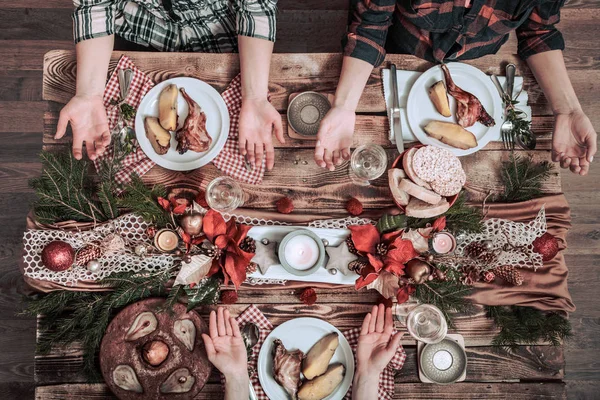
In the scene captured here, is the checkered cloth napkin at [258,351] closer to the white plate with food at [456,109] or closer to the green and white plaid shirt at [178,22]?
the white plate with food at [456,109]

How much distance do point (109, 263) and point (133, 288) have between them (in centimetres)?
11

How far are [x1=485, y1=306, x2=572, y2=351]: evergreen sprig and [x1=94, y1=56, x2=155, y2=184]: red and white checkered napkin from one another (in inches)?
48.1

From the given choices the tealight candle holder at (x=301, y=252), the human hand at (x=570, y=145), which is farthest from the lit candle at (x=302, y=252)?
the human hand at (x=570, y=145)

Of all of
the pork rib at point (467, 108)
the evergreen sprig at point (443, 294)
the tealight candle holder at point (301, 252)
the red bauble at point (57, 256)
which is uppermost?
the pork rib at point (467, 108)

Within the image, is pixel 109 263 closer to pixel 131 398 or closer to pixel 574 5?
pixel 131 398

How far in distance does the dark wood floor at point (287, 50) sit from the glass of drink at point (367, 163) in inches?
40.7

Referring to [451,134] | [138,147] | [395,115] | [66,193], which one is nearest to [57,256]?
[66,193]

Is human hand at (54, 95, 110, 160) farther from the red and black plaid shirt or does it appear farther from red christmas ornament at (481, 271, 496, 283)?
red christmas ornament at (481, 271, 496, 283)

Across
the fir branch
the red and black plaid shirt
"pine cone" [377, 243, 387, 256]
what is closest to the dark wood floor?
the red and black plaid shirt

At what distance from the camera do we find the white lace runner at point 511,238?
53.6 inches

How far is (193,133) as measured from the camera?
4.32 feet

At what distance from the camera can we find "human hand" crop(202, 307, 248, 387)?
1.26 metres

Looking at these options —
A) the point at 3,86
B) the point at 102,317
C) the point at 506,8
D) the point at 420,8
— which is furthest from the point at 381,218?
the point at 3,86

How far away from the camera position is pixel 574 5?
7.52 ft
